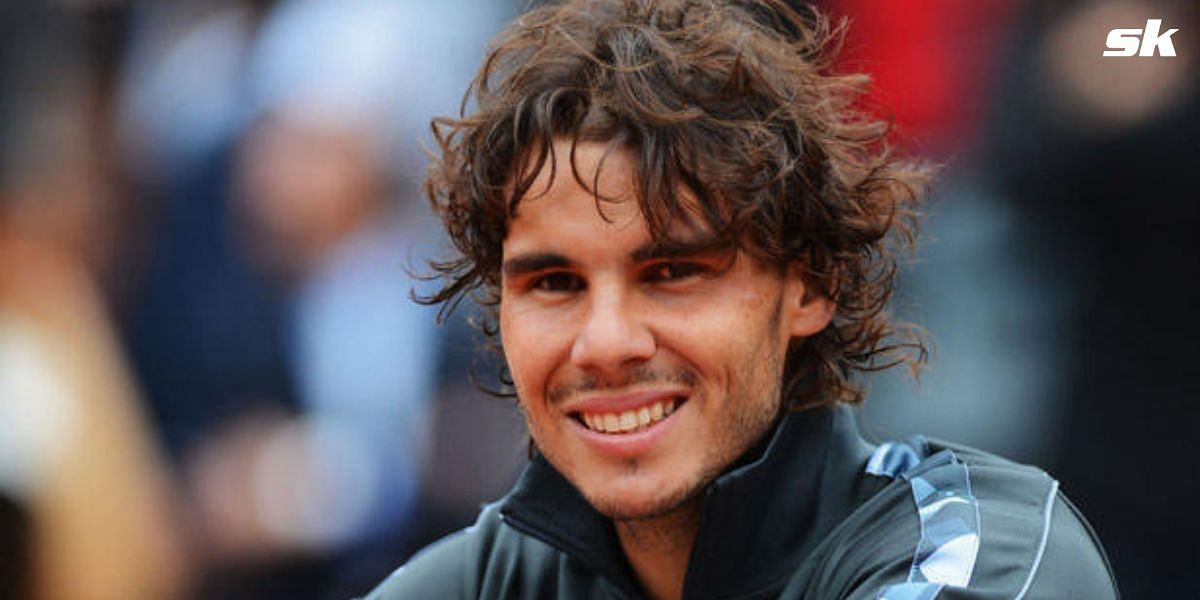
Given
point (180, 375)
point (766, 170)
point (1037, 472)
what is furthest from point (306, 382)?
point (1037, 472)

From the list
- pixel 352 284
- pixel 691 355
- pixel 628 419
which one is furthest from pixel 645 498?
pixel 352 284

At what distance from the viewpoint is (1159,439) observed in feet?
13.7

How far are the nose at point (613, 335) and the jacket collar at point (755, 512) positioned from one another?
0.23 m

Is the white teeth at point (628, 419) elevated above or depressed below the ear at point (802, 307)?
below

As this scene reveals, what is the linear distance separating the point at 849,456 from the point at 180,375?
249 centimetres

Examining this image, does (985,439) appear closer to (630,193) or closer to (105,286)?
(630,193)

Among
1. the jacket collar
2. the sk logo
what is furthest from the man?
the sk logo

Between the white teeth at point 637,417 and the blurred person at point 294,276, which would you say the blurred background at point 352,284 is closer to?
the blurred person at point 294,276

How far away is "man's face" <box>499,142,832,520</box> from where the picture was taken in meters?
2.47

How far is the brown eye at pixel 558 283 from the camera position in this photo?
2.55 meters

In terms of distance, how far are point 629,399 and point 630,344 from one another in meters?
0.09

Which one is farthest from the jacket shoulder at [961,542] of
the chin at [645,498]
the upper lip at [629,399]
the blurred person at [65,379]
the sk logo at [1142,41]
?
the blurred person at [65,379]

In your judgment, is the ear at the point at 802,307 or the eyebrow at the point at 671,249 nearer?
the eyebrow at the point at 671,249

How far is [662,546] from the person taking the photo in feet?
8.66
